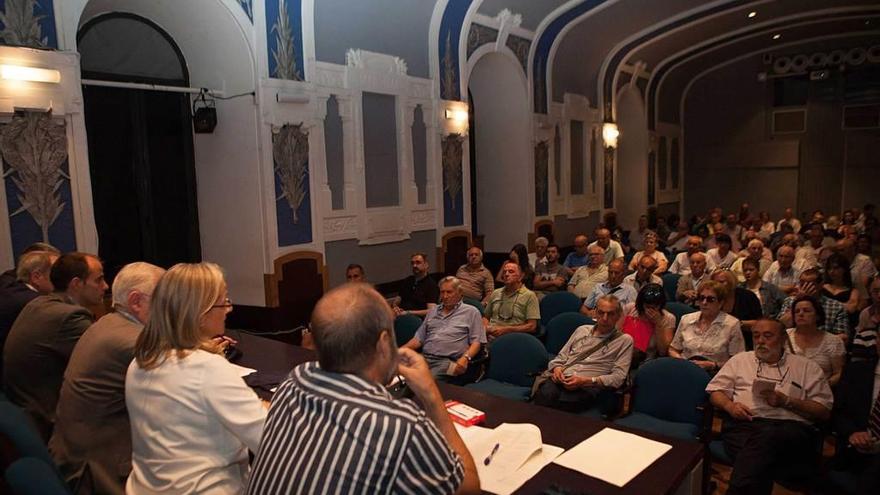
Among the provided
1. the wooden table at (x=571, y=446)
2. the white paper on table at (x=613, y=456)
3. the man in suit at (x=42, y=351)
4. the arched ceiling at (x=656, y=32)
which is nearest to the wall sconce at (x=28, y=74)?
the man in suit at (x=42, y=351)

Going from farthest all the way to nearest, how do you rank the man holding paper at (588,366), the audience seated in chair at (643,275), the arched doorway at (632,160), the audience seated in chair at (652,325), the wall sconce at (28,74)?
the arched doorway at (632,160) → the audience seated in chair at (643,275) → the audience seated in chair at (652,325) → the wall sconce at (28,74) → the man holding paper at (588,366)

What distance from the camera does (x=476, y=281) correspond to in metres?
6.46

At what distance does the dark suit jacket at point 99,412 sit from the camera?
2309 millimetres

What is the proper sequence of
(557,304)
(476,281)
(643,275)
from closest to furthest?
(643,275) < (557,304) < (476,281)

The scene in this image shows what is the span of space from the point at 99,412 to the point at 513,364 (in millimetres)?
2525

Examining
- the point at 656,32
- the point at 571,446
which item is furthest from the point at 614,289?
the point at 656,32

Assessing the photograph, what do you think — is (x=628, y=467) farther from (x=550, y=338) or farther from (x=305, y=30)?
(x=305, y=30)

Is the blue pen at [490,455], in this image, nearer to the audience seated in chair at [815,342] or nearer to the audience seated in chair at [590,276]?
the audience seated in chair at [815,342]

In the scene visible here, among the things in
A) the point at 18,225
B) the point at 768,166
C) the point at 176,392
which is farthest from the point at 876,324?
the point at 768,166

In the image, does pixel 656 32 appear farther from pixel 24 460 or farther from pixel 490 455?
pixel 24 460

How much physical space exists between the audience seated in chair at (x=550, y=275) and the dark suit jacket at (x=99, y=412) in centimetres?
506

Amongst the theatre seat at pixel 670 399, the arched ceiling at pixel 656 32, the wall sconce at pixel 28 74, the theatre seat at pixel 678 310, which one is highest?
the arched ceiling at pixel 656 32

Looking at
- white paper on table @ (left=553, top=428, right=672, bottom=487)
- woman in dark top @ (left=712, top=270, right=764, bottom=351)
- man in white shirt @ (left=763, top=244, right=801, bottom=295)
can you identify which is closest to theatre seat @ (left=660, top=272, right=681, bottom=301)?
man in white shirt @ (left=763, top=244, right=801, bottom=295)

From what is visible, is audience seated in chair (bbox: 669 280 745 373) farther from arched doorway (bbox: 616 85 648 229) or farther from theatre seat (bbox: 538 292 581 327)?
arched doorway (bbox: 616 85 648 229)
